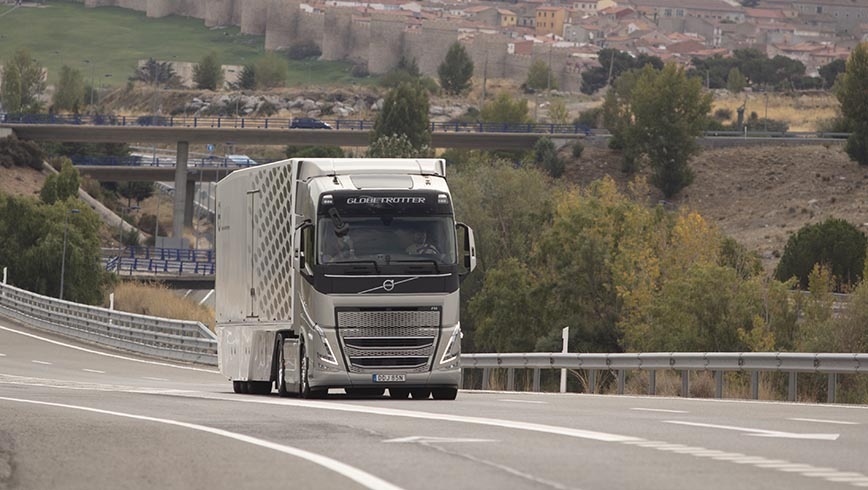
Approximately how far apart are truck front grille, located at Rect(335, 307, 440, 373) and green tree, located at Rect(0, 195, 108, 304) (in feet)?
208

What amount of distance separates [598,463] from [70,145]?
540 feet

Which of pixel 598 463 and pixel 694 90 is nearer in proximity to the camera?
pixel 598 463

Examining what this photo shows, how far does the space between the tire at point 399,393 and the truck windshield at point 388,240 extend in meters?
1.92

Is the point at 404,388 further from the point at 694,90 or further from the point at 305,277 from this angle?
the point at 694,90

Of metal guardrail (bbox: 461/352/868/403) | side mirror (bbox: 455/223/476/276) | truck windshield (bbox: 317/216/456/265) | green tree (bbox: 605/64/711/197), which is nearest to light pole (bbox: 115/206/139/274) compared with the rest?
green tree (bbox: 605/64/711/197)


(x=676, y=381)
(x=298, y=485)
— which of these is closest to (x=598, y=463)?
(x=298, y=485)

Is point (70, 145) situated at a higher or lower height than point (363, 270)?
lower

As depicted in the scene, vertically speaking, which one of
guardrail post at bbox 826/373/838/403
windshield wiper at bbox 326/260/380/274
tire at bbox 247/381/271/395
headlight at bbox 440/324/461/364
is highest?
windshield wiper at bbox 326/260/380/274

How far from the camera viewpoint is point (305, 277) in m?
23.7

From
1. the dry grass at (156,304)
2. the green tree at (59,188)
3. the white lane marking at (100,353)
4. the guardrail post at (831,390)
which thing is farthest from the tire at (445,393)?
the green tree at (59,188)

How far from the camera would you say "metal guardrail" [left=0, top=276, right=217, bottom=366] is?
53031 mm

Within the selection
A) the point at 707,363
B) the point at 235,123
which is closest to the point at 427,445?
the point at 707,363

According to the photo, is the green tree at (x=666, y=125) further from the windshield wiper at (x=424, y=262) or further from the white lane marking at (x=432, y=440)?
the white lane marking at (x=432, y=440)

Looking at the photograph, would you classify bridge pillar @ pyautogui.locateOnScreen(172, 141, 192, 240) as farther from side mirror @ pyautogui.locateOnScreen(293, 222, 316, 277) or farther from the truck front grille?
the truck front grille
